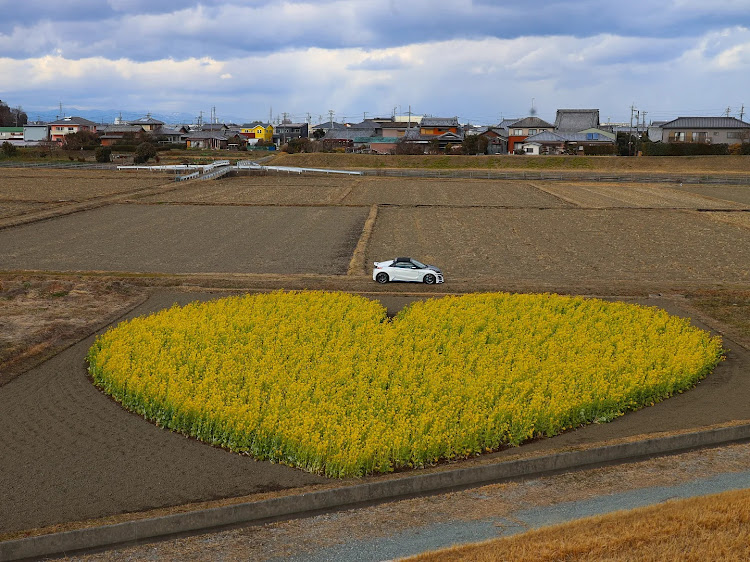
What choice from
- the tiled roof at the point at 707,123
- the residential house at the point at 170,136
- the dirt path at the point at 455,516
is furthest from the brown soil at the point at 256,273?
the residential house at the point at 170,136

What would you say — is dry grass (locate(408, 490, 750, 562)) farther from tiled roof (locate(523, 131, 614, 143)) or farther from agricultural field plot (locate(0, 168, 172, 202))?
tiled roof (locate(523, 131, 614, 143))

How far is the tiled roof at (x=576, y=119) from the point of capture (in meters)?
126

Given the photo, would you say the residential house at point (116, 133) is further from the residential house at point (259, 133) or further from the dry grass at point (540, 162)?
the dry grass at point (540, 162)

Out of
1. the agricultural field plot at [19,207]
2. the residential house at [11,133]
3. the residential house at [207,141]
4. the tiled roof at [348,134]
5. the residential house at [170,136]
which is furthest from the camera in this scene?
the residential house at [11,133]

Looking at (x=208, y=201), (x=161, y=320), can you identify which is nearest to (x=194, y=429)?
(x=161, y=320)

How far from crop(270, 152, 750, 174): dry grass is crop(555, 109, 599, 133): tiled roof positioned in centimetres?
2744

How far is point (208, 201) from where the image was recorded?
54.8m

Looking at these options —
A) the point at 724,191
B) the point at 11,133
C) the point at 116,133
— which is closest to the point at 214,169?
the point at 724,191

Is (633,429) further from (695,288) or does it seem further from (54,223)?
(54,223)

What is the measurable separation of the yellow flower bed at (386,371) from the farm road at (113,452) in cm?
40

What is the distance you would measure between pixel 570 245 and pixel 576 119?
319 feet

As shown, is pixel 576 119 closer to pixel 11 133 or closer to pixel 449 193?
pixel 449 193

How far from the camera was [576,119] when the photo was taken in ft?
417

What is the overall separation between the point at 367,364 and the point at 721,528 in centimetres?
829
